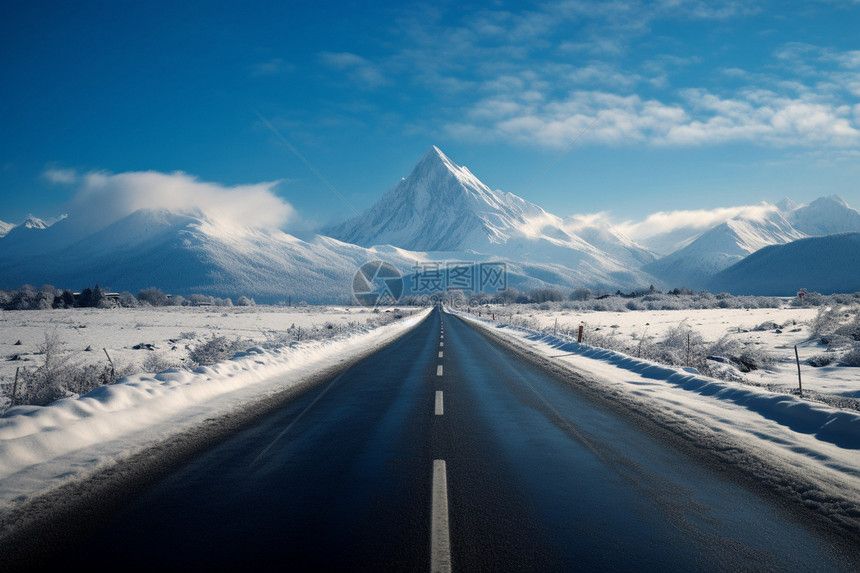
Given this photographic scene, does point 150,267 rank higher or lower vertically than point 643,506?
higher

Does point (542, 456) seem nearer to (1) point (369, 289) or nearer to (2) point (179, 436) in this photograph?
(2) point (179, 436)

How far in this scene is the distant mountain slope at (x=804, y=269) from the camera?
139 meters

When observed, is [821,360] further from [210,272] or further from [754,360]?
[210,272]

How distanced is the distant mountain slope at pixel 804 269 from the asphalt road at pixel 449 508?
6675 inches

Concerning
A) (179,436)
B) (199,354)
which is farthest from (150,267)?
(179,436)

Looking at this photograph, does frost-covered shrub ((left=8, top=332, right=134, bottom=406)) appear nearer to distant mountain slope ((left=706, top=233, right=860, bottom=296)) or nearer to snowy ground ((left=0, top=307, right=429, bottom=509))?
snowy ground ((left=0, top=307, right=429, bottom=509))

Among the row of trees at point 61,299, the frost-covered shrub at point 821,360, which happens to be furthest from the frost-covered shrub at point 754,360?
the row of trees at point 61,299

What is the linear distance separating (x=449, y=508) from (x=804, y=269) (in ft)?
657

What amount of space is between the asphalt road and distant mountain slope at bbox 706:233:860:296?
170 meters

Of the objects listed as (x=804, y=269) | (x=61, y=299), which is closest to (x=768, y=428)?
(x=61, y=299)

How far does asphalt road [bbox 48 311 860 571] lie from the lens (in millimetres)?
3094

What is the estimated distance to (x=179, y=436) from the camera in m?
6.26

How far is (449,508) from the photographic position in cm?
384

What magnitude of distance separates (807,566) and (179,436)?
7.21 m
